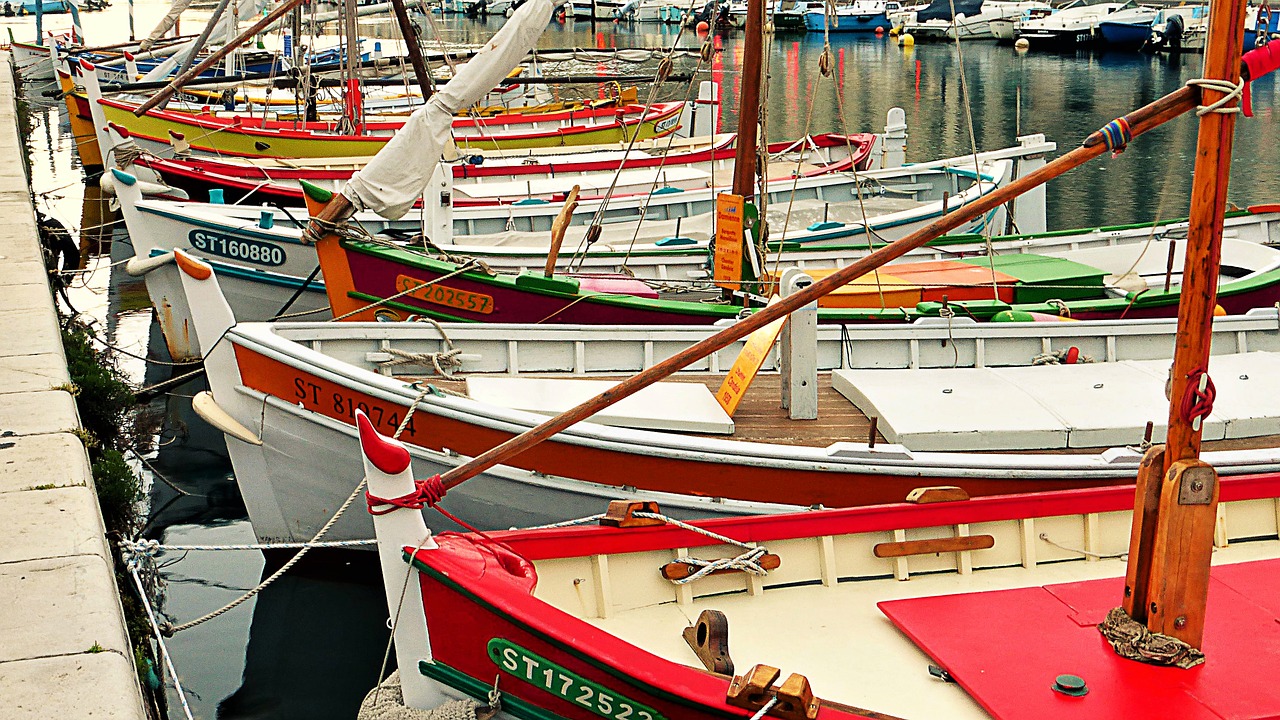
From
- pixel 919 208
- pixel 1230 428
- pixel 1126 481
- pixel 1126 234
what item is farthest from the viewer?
pixel 919 208

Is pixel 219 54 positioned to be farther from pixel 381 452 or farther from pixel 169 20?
pixel 381 452

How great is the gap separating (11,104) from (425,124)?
22.4 metres

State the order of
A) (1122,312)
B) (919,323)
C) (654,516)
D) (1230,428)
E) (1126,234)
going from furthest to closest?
1. (1126,234)
2. (1122,312)
3. (919,323)
4. (1230,428)
5. (654,516)

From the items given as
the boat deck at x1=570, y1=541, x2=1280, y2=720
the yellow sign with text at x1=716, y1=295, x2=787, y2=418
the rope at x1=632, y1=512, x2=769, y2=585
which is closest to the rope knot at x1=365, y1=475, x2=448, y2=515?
the boat deck at x1=570, y1=541, x2=1280, y2=720

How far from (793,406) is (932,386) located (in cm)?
111

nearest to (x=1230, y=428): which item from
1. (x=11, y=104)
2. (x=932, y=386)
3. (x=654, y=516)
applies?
(x=932, y=386)

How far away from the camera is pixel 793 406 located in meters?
9.12

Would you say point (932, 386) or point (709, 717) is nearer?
point (709, 717)

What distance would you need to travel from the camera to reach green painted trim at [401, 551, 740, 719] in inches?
206

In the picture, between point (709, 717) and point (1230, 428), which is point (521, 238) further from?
point (709, 717)

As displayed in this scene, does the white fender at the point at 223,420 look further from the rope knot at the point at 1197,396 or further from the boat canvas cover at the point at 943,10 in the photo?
the boat canvas cover at the point at 943,10

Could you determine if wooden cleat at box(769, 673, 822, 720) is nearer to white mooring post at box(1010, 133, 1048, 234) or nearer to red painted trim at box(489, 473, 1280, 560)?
red painted trim at box(489, 473, 1280, 560)

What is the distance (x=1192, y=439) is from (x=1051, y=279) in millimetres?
7409

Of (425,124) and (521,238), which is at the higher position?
(425,124)
